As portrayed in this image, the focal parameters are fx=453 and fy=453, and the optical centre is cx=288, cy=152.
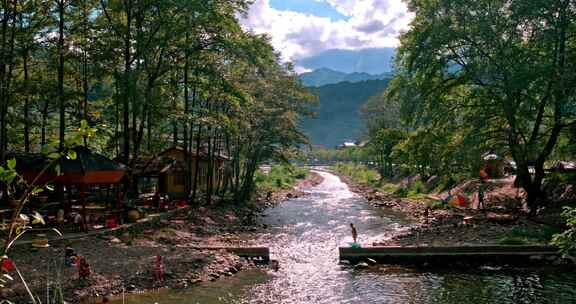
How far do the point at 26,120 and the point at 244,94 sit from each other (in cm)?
1338

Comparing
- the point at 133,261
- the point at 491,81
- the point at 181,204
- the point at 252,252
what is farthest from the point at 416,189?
the point at 133,261

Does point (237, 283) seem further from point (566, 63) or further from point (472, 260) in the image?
point (566, 63)

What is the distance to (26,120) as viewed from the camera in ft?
90.8

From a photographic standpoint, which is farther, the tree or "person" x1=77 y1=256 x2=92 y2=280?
the tree

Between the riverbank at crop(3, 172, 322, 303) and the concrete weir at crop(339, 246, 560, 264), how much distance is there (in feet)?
17.9

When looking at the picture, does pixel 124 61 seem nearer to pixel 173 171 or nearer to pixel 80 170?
pixel 80 170

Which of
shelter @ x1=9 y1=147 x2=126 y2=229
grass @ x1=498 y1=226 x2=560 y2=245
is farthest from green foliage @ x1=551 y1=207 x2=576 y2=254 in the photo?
shelter @ x1=9 y1=147 x2=126 y2=229

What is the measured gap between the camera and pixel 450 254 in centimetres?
2055

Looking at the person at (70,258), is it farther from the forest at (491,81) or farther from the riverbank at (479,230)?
the forest at (491,81)

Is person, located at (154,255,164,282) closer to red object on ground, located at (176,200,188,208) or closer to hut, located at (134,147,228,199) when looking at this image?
red object on ground, located at (176,200,188,208)

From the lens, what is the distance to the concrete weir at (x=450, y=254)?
65.5 feet

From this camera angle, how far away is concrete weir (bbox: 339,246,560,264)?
20.0 metres

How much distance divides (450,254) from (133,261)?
45.2 feet

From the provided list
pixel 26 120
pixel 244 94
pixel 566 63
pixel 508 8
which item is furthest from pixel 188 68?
pixel 566 63
